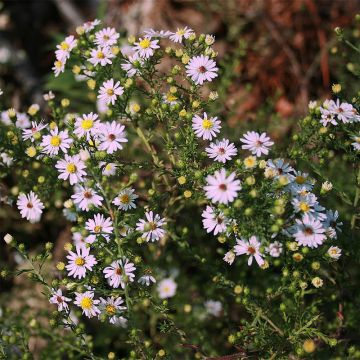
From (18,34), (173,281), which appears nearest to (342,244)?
(173,281)

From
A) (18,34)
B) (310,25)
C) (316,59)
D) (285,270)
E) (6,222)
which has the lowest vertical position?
(285,270)

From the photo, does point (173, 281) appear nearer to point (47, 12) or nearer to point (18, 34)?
point (18, 34)

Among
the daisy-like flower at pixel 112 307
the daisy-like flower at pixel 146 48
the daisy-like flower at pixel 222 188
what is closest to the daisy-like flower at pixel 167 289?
the daisy-like flower at pixel 112 307

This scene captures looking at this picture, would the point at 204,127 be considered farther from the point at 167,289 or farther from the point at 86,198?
the point at 167,289

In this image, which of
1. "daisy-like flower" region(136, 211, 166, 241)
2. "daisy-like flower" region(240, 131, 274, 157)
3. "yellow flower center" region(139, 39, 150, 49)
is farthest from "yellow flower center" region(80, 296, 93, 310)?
"yellow flower center" region(139, 39, 150, 49)

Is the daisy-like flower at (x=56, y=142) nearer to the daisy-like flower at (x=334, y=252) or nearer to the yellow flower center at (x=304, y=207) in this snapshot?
the yellow flower center at (x=304, y=207)
